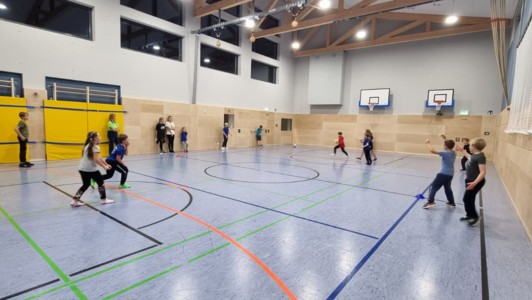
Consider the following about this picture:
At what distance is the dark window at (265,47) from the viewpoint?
54.3 ft

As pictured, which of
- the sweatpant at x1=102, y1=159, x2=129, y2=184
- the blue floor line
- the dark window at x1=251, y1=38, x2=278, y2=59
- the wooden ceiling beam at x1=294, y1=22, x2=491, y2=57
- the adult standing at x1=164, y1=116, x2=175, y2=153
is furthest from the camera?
the dark window at x1=251, y1=38, x2=278, y2=59

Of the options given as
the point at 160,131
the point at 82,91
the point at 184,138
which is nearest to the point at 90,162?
the point at 82,91

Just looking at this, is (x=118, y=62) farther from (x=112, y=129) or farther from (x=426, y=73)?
(x=426, y=73)

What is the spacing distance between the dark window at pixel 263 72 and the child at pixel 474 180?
13.9m

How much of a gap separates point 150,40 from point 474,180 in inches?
477

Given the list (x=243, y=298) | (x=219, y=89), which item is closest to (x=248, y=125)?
(x=219, y=89)

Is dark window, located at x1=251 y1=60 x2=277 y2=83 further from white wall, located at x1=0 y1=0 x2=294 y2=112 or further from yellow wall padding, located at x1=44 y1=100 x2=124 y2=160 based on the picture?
yellow wall padding, located at x1=44 y1=100 x2=124 y2=160

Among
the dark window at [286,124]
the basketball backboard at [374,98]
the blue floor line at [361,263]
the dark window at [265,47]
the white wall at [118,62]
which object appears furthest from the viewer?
the dark window at [286,124]

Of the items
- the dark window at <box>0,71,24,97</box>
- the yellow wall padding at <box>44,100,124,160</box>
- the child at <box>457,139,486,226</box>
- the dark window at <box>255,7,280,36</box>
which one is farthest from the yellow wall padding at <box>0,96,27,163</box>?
the dark window at <box>255,7,280,36</box>

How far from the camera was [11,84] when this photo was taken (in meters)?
7.96

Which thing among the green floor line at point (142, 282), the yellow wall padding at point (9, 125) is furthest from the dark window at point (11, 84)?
the green floor line at point (142, 282)

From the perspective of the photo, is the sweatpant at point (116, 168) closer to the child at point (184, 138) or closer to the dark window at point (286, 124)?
the child at point (184, 138)

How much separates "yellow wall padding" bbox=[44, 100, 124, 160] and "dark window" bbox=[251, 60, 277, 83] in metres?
9.09

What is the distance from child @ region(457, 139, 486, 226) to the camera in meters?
3.99
